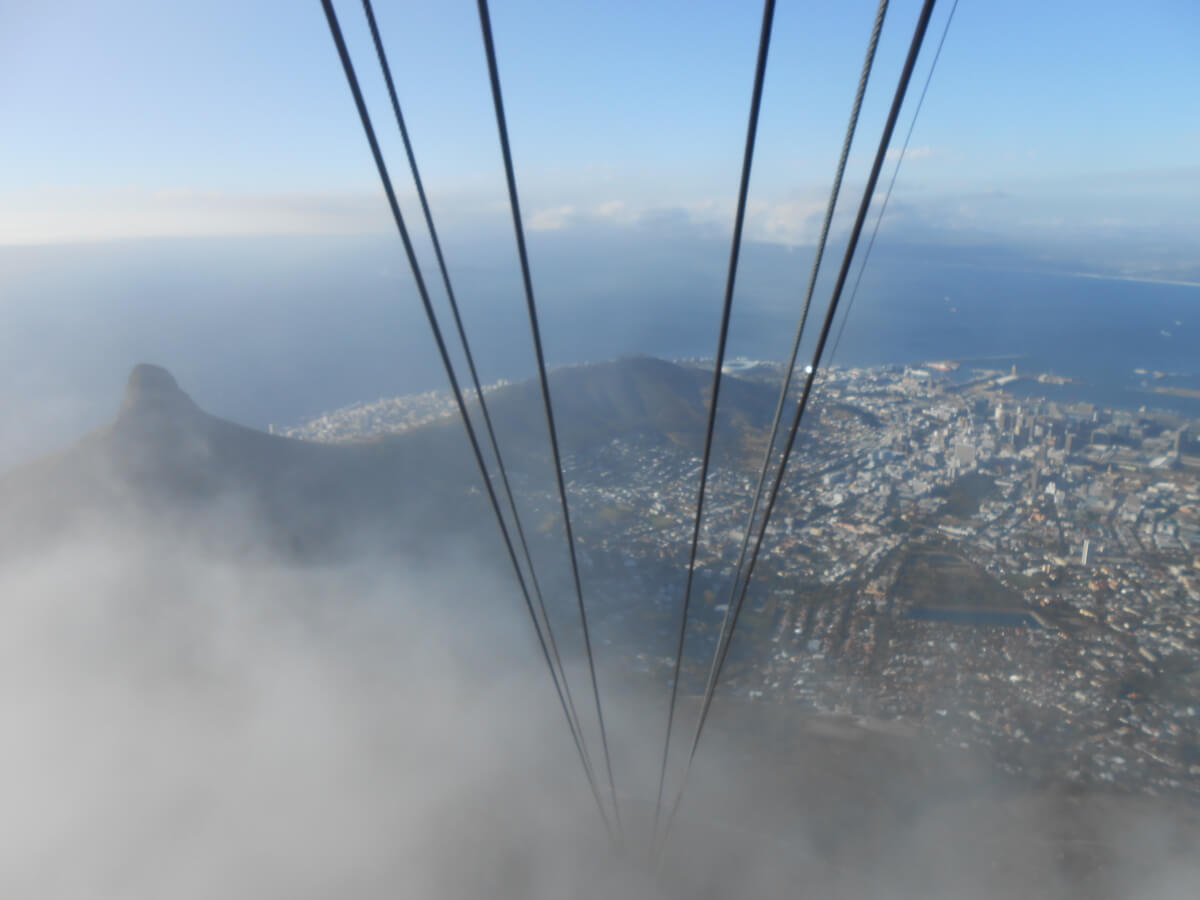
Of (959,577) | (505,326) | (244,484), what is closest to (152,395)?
(244,484)

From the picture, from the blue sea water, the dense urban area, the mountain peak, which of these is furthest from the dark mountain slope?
the blue sea water

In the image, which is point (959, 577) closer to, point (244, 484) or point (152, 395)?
point (244, 484)

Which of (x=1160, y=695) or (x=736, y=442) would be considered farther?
(x=736, y=442)

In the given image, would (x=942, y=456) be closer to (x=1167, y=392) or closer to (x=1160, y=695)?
(x=1160, y=695)

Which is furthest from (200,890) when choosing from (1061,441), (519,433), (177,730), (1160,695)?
(1061,441)

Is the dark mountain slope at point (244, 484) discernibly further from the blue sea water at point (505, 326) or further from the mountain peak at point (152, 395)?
the blue sea water at point (505, 326)

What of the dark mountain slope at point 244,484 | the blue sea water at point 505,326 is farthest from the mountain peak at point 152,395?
the blue sea water at point 505,326
